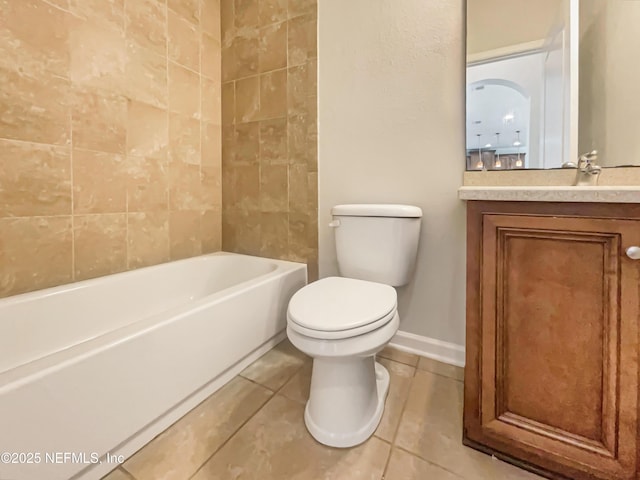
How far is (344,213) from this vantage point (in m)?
1.37

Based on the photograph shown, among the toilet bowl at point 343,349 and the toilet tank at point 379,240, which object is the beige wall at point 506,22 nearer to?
the toilet tank at point 379,240

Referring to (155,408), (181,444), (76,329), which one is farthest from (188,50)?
(181,444)

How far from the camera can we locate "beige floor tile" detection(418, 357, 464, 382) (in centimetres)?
134

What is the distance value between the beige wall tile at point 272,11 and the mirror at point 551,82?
104cm

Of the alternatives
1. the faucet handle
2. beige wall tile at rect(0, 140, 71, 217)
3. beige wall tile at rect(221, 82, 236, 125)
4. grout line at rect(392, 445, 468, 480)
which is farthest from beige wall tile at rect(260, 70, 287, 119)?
grout line at rect(392, 445, 468, 480)

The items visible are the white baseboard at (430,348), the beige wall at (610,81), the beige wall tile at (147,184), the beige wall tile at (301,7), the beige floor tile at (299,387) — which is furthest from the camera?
the beige wall tile at (301,7)

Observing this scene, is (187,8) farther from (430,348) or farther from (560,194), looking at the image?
(430,348)

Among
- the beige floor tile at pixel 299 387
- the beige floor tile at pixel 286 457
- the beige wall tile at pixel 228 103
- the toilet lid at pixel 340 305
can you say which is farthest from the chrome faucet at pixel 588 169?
the beige wall tile at pixel 228 103

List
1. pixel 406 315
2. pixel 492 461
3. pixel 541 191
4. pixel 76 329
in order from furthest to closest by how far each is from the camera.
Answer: pixel 406 315 < pixel 76 329 < pixel 492 461 < pixel 541 191

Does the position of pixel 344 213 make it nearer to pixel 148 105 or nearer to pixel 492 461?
pixel 492 461

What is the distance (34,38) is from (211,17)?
3.53ft

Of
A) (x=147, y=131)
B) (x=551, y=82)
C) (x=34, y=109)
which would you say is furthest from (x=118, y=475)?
(x=551, y=82)

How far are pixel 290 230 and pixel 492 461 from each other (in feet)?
4.49

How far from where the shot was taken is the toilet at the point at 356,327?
0.87 meters
